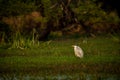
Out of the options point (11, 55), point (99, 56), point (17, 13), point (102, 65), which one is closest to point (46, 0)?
point (17, 13)

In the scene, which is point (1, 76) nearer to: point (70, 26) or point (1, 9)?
point (1, 9)

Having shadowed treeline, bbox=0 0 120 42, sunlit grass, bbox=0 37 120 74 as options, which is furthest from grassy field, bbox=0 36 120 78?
shadowed treeline, bbox=0 0 120 42

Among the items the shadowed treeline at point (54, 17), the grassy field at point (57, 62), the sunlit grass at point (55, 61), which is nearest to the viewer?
the grassy field at point (57, 62)

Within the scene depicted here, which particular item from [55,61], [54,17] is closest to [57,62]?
[55,61]

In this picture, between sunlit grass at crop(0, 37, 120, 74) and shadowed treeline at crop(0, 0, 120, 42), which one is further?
shadowed treeline at crop(0, 0, 120, 42)

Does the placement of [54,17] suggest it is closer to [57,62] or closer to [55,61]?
[55,61]

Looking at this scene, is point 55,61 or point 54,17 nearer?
point 55,61

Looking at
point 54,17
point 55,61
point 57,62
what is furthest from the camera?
point 54,17

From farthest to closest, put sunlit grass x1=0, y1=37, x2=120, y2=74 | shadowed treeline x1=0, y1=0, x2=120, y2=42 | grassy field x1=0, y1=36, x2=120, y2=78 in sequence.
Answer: shadowed treeline x1=0, y1=0, x2=120, y2=42 < sunlit grass x1=0, y1=37, x2=120, y2=74 < grassy field x1=0, y1=36, x2=120, y2=78

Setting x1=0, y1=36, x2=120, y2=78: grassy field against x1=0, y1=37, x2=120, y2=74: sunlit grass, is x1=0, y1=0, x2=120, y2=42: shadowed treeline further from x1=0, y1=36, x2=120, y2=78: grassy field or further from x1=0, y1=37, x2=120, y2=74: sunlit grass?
x1=0, y1=36, x2=120, y2=78: grassy field

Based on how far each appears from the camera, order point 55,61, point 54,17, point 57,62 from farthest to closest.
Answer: point 54,17 < point 55,61 < point 57,62

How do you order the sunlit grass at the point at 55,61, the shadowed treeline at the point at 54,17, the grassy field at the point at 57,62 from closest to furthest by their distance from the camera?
1. the grassy field at the point at 57,62
2. the sunlit grass at the point at 55,61
3. the shadowed treeline at the point at 54,17

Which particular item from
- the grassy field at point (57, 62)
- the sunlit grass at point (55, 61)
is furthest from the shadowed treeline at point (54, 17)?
the grassy field at point (57, 62)

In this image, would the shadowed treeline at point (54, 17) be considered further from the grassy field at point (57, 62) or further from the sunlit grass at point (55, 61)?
the grassy field at point (57, 62)
